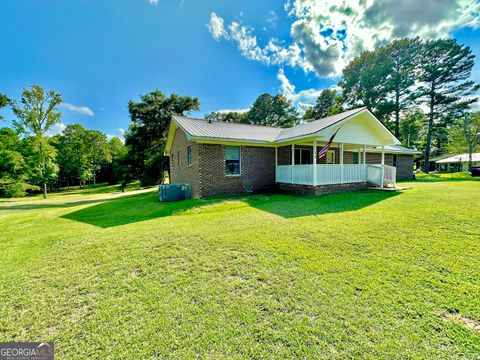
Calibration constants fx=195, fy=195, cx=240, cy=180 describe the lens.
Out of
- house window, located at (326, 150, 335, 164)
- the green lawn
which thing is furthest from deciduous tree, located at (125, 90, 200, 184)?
the green lawn

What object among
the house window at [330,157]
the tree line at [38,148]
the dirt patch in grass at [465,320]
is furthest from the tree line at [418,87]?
the tree line at [38,148]

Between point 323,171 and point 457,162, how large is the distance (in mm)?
48603

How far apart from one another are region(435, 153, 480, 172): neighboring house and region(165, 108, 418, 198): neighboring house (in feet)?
110

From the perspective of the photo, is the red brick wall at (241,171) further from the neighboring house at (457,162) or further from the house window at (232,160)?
the neighboring house at (457,162)

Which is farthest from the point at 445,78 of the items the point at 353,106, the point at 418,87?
the point at 353,106

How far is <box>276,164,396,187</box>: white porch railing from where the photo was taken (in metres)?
10.4

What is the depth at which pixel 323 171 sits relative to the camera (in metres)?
10.4

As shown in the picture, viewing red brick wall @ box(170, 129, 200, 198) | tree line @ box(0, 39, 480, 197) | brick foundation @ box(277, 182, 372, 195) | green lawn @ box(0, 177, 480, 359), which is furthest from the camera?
tree line @ box(0, 39, 480, 197)

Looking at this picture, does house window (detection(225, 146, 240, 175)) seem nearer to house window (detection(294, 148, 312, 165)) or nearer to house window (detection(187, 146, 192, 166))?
house window (detection(187, 146, 192, 166))

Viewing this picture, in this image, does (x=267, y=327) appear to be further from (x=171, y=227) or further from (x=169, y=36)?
(x=169, y=36)

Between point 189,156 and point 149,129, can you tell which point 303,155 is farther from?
point 149,129

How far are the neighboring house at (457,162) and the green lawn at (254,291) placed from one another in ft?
137

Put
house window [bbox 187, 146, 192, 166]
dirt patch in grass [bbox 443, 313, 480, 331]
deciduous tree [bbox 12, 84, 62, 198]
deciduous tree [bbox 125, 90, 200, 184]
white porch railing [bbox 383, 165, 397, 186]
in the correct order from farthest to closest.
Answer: deciduous tree [bbox 125, 90, 200, 184]
deciduous tree [bbox 12, 84, 62, 198]
white porch railing [bbox 383, 165, 397, 186]
house window [bbox 187, 146, 192, 166]
dirt patch in grass [bbox 443, 313, 480, 331]

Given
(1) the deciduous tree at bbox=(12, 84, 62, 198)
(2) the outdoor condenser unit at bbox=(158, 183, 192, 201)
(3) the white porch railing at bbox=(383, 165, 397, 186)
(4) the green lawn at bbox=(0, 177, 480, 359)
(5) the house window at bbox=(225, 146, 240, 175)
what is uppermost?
(1) the deciduous tree at bbox=(12, 84, 62, 198)
